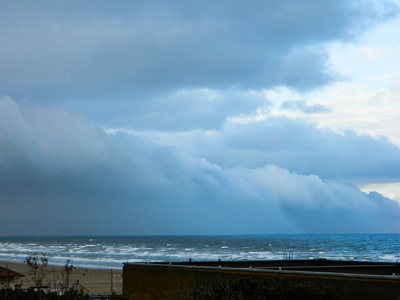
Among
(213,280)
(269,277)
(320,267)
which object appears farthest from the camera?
(320,267)

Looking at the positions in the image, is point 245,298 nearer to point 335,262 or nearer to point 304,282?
point 304,282

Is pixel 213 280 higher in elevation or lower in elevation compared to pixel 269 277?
lower

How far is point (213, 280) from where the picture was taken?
15344mm

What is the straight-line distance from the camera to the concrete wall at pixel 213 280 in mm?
12070

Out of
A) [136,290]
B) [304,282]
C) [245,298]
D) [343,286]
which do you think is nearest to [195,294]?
[245,298]

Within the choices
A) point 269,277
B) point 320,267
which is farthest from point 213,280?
point 320,267

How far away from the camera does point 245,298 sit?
12.5m

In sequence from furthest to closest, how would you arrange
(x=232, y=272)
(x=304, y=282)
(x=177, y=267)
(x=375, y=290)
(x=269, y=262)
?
(x=269, y=262)
(x=177, y=267)
(x=232, y=272)
(x=304, y=282)
(x=375, y=290)

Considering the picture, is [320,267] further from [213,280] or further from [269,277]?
[213,280]

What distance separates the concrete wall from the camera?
39.6 ft

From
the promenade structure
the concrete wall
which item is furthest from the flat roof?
the concrete wall

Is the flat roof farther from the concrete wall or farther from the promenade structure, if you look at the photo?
the concrete wall

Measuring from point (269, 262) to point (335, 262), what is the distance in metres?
3.34

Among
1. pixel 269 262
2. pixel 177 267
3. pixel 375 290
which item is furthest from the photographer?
pixel 269 262
